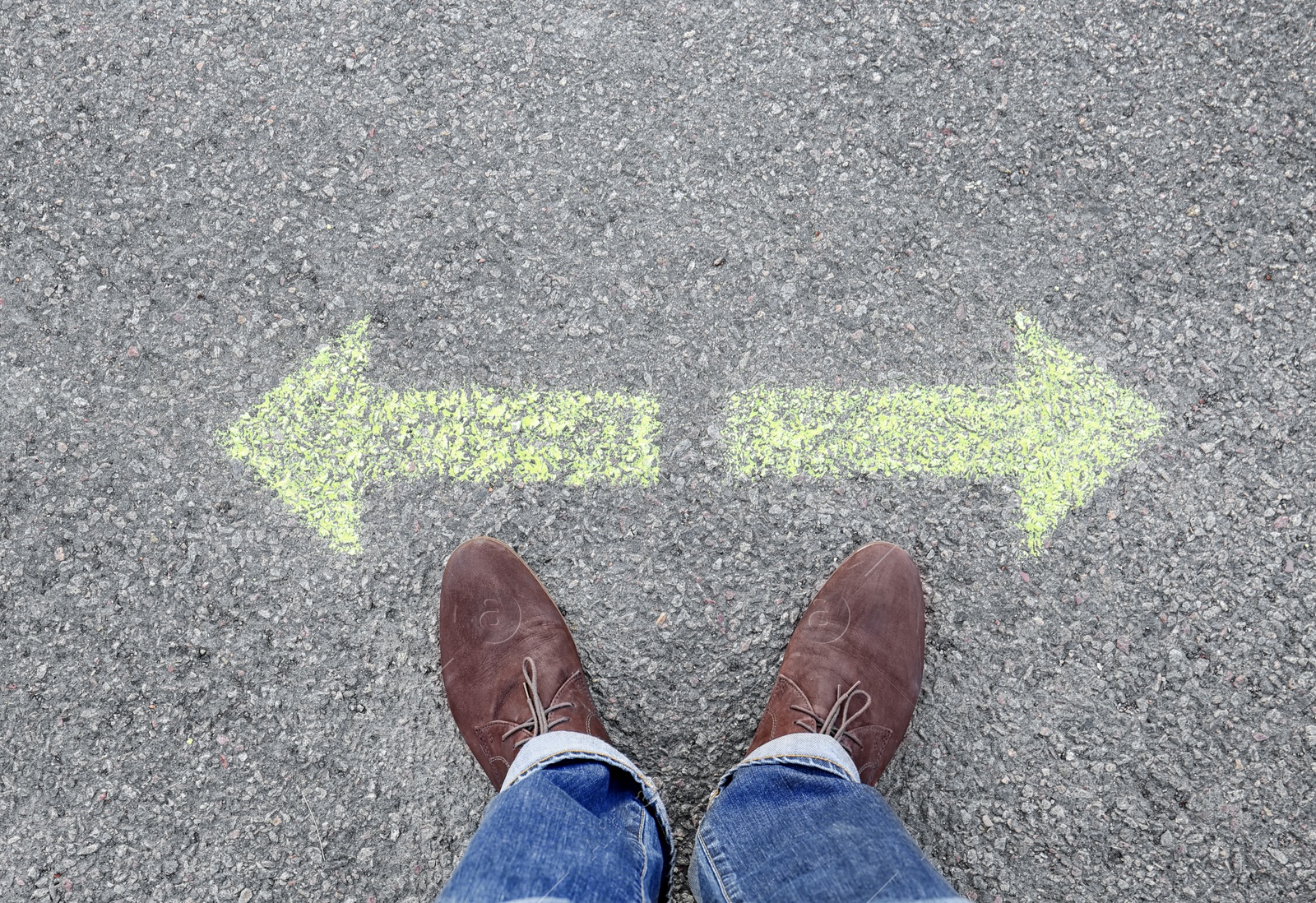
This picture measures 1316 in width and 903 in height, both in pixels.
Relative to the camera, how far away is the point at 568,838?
4.84ft

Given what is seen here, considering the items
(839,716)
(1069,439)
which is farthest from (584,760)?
(1069,439)

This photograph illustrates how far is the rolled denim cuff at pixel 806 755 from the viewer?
5.59ft

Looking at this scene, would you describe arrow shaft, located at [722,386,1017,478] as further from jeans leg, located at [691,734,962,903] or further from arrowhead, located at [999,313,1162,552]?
jeans leg, located at [691,734,962,903]

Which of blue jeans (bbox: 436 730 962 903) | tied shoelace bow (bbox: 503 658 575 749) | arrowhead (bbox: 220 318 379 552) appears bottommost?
tied shoelace bow (bbox: 503 658 575 749)

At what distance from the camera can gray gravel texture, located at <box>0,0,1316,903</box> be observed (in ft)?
6.11

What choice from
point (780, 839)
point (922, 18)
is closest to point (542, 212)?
point (922, 18)

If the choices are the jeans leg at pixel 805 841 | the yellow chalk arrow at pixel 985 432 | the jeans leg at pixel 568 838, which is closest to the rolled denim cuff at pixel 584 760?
the jeans leg at pixel 568 838

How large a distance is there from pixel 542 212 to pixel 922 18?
1173 mm

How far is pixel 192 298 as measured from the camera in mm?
1952

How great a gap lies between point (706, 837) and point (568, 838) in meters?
0.32

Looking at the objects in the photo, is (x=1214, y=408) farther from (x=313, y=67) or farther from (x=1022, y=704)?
(x=313, y=67)

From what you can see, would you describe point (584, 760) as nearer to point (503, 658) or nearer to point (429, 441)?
point (503, 658)

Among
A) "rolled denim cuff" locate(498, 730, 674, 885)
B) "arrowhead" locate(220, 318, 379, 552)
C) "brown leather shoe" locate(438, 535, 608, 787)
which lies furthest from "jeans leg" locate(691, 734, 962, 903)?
"arrowhead" locate(220, 318, 379, 552)

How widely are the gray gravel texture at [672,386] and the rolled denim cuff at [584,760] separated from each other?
0.61 feet
